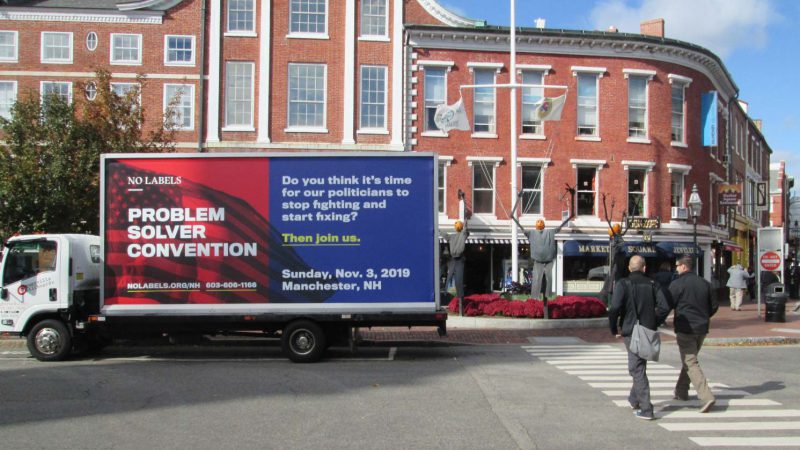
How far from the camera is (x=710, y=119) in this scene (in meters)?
31.2

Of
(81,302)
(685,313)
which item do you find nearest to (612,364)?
(685,313)

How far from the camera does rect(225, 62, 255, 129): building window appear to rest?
27.6 meters

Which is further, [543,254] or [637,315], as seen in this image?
[543,254]

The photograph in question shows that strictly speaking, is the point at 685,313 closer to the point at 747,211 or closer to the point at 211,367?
the point at 211,367

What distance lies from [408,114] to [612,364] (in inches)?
683

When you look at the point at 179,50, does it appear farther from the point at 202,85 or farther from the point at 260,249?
the point at 260,249

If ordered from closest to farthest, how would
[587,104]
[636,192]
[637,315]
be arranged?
[637,315], [587,104], [636,192]

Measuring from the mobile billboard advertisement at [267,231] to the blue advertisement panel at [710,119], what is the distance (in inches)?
925

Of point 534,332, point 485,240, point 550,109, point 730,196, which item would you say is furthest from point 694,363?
point 730,196

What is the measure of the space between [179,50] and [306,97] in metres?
5.42

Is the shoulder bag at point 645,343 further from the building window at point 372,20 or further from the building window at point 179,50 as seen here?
the building window at point 179,50

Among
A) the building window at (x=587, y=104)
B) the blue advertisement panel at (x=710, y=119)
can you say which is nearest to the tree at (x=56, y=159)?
the building window at (x=587, y=104)

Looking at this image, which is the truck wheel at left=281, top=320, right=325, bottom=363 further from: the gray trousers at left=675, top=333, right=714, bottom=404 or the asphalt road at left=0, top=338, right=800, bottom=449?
the gray trousers at left=675, top=333, right=714, bottom=404

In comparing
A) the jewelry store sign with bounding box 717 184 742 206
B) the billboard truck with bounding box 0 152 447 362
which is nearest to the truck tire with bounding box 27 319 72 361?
the billboard truck with bounding box 0 152 447 362
